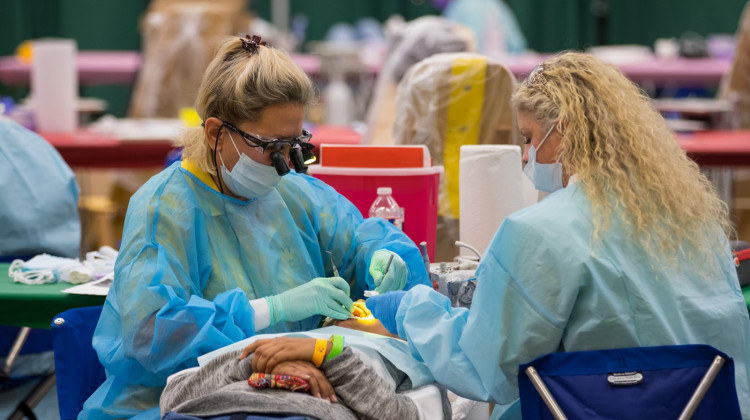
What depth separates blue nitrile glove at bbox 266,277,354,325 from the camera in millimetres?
2066

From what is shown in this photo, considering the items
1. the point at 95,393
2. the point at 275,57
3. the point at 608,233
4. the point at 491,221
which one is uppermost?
the point at 275,57

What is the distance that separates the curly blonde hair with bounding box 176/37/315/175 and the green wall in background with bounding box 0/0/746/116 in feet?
24.9

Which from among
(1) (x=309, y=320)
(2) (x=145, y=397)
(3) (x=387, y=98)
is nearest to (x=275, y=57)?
(1) (x=309, y=320)

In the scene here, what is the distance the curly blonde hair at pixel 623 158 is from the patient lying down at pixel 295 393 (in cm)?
50

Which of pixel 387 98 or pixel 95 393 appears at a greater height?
pixel 387 98

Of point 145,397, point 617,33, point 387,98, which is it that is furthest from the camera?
point 617,33

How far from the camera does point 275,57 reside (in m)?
2.14

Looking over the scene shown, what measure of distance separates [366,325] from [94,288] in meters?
0.81

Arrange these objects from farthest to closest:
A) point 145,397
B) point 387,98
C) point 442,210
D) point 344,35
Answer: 1. point 344,35
2. point 387,98
3. point 442,210
4. point 145,397

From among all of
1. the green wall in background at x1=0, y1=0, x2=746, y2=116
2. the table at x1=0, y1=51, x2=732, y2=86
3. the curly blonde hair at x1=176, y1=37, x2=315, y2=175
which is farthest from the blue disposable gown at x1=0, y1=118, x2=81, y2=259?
the green wall in background at x1=0, y1=0, x2=746, y2=116

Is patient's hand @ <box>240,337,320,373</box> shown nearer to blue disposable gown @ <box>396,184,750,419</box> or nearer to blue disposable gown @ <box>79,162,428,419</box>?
blue disposable gown @ <box>79,162,428,419</box>

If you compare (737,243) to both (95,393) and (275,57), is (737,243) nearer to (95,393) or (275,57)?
(275,57)

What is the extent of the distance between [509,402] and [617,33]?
933 centimetres

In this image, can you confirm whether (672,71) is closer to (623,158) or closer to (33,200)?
(33,200)
